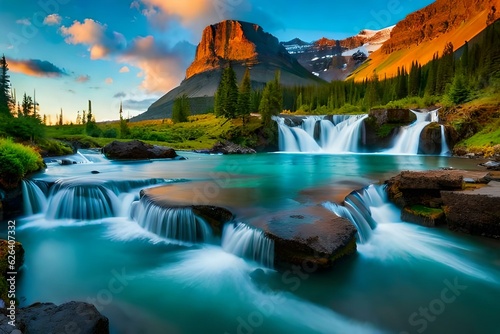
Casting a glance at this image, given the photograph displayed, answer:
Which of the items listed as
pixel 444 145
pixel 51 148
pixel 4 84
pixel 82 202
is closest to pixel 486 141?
pixel 444 145

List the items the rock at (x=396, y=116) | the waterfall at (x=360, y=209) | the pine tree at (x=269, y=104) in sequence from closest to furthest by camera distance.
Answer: the waterfall at (x=360, y=209)
the rock at (x=396, y=116)
the pine tree at (x=269, y=104)

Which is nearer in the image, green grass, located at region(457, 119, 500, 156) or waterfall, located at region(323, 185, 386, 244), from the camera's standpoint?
waterfall, located at region(323, 185, 386, 244)

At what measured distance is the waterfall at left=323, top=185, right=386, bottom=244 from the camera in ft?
31.6

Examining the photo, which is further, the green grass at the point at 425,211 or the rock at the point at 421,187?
the rock at the point at 421,187

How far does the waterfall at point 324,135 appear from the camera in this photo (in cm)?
5000

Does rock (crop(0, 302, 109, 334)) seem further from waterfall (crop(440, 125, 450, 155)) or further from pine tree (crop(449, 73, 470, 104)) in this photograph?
pine tree (crop(449, 73, 470, 104))

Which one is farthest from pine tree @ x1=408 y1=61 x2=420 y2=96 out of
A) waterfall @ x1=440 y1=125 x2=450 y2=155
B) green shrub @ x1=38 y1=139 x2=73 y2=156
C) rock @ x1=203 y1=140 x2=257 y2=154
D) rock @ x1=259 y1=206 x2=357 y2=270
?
rock @ x1=259 y1=206 x2=357 y2=270

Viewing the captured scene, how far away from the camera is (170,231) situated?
970 centimetres

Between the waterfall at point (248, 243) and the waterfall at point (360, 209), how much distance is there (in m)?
3.13

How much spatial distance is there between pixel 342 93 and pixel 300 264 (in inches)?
4619

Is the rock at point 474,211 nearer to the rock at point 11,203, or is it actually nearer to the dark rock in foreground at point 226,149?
the rock at point 11,203

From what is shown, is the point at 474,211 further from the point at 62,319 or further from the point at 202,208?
the point at 62,319

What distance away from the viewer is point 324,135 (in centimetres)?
5262

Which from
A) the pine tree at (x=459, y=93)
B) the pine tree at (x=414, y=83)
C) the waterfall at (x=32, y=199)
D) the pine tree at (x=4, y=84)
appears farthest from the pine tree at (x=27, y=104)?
the pine tree at (x=414, y=83)
